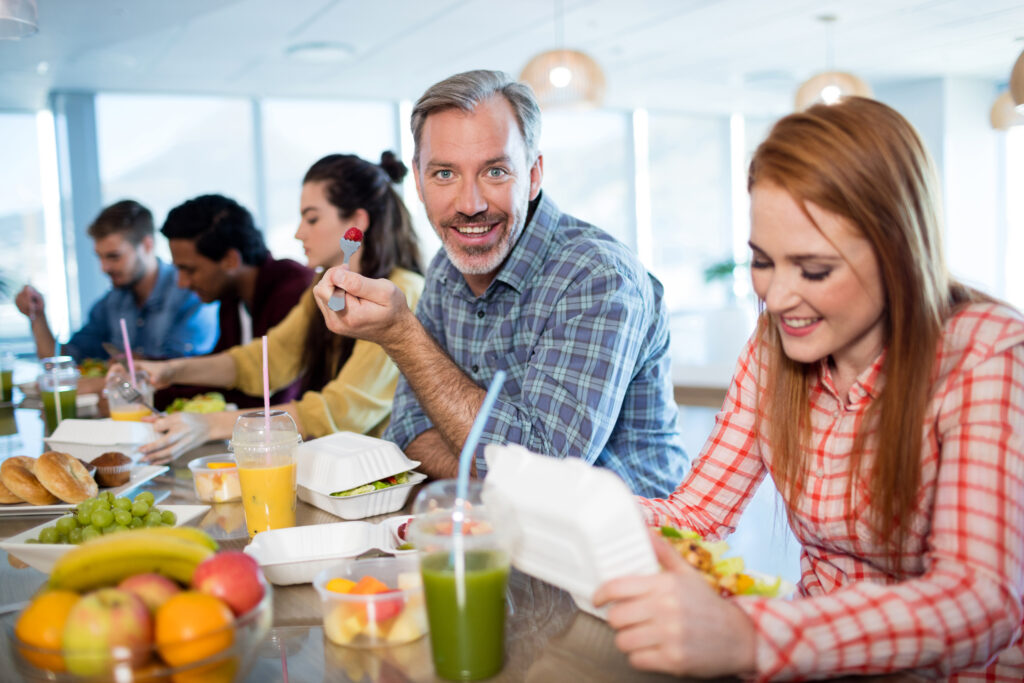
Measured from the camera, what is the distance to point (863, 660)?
80 cm

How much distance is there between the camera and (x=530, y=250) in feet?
5.65

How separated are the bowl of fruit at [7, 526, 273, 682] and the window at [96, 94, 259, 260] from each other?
7.50m

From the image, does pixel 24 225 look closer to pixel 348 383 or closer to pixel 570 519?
pixel 348 383

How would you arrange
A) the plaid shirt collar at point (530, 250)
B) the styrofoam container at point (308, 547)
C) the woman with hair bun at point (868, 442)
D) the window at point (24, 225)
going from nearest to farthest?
the woman with hair bun at point (868, 442) < the styrofoam container at point (308, 547) < the plaid shirt collar at point (530, 250) < the window at point (24, 225)

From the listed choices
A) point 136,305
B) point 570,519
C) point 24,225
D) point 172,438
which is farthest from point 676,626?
point 24,225

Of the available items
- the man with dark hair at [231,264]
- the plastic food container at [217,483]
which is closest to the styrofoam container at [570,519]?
the plastic food container at [217,483]

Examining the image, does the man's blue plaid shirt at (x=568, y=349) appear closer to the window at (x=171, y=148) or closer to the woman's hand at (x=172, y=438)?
the woman's hand at (x=172, y=438)

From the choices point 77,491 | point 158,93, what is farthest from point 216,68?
point 77,491

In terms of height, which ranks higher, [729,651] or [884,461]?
[884,461]

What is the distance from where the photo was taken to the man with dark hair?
2936mm

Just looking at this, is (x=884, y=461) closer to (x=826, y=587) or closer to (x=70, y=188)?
(x=826, y=587)

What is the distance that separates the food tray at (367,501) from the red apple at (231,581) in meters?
0.55

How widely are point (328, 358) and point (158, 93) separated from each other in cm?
642

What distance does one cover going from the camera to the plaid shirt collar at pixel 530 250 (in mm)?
1709
